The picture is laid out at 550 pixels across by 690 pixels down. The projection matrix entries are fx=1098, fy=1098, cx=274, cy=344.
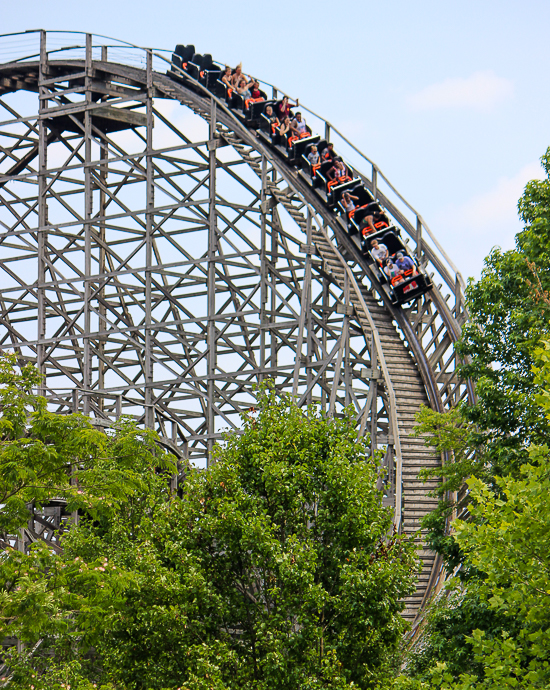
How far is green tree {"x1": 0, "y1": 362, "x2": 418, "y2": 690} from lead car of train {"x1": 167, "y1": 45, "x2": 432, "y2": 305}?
398 inches

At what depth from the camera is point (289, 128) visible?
95.6 feet

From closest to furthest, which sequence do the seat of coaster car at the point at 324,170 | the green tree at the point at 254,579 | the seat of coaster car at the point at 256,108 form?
the green tree at the point at 254,579
the seat of coaster car at the point at 324,170
the seat of coaster car at the point at 256,108

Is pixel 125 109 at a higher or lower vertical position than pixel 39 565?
higher

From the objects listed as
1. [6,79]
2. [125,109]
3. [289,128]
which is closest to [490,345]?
[289,128]

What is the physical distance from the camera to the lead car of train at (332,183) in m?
25.8

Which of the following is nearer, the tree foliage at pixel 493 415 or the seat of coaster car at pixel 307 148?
the tree foliage at pixel 493 415

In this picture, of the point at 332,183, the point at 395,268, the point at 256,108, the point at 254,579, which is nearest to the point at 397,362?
the point at 395,268

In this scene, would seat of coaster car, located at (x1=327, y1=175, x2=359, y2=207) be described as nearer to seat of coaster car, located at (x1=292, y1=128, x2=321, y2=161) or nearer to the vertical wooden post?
seat of coaster car, located at (x1=292, y1=128, x2=321, y2=161)

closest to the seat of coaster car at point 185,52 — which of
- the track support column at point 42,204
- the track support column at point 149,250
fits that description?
the track support column at point 149,250

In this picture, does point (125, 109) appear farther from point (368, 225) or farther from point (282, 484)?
point (282, 484)

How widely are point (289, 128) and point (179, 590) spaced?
56.9 feet

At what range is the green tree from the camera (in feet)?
45.5

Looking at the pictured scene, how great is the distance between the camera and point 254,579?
49.0 feet

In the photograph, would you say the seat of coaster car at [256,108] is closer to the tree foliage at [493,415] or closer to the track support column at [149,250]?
the track support column at [149,250]
